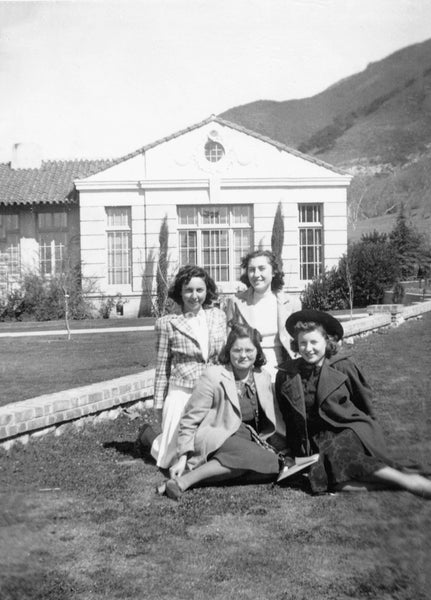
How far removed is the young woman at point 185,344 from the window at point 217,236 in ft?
58.9

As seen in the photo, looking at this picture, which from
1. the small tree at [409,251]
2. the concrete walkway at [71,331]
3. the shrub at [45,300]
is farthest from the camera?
the small tree at [409,251]

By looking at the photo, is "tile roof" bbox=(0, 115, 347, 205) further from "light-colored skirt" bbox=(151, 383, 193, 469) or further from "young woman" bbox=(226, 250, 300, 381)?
"light-colored skirt" bbox=(151, 383, 193, 469)

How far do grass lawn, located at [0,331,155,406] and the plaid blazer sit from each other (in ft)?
9.15

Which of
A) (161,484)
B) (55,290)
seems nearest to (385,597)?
(161,484)

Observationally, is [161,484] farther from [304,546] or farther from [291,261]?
[291,261]

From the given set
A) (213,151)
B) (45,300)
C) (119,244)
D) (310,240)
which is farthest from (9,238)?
(310,240)

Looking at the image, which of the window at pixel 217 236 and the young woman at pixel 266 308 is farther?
the window at pixel 217 236

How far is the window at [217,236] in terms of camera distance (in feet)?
78.6

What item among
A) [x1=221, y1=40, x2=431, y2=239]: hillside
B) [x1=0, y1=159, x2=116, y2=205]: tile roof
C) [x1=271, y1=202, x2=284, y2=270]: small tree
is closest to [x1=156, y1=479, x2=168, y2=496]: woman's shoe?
[x1=271, y1=202, x2=284, y2=270]: small tree

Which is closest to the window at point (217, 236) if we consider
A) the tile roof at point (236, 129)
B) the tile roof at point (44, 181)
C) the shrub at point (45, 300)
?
the tile roof at point (236, 129)

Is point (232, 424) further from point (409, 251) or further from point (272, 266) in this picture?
point (409, 251)

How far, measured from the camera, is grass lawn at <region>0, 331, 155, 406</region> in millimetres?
9422

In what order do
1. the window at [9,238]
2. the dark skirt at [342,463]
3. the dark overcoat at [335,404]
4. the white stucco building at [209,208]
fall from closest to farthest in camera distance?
the dark skirt at [342,463], the dark overcoat at [335,404], the white stucco building at [209,208], the window at [9,238]

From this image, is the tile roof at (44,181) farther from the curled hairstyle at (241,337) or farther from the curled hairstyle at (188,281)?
the curled hairstyle at (241,337)
